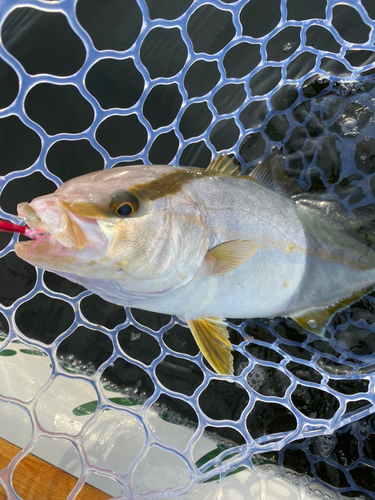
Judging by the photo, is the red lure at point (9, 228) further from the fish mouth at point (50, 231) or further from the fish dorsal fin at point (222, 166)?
the fish dorsal fin at point (222, 166)

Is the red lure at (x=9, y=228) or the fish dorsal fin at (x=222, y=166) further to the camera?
the fish dorsal fin at (x=222, y=166)

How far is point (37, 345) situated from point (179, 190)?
4.81ft

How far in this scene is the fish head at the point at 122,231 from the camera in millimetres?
1236

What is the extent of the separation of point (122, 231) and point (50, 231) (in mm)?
252

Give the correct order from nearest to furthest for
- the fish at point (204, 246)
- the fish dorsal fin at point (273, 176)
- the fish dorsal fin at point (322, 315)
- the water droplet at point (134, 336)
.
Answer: the fish at point (204, 246), the fish dorsal fin at point (273, 176), the fish dorsal fin at point (322, 315), the water droplet at point (134, 336)

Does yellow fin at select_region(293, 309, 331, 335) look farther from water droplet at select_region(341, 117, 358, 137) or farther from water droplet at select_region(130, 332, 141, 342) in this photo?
water droplet at select_region(341, 117, 358, 137)

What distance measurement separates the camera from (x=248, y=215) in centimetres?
179

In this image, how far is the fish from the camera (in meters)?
1.29

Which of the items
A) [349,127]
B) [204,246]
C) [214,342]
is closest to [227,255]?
[204,246]

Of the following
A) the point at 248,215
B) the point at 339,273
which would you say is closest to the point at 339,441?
the point at 339,273

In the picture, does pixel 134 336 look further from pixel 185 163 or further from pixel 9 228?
pixel 9 228

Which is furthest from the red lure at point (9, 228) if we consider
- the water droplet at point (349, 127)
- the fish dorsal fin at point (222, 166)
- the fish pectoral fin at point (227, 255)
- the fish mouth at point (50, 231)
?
the water droplet at point (349, 127)

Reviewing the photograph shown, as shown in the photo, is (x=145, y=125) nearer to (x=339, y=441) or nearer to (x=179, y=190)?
(x=179, y=190)

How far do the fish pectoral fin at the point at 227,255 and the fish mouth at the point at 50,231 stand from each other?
595mm
